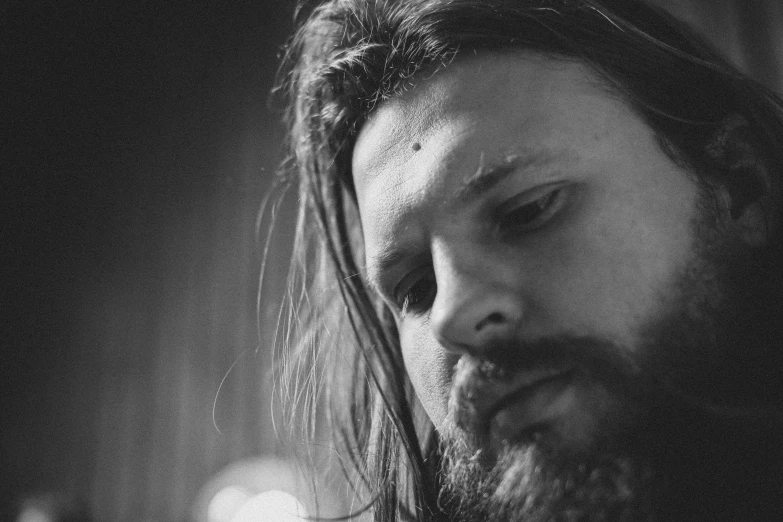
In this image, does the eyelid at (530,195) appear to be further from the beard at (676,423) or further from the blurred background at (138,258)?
the blurred background at (138,258)

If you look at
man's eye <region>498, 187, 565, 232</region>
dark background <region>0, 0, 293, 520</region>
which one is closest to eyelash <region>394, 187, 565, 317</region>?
man's eye <region>498, 187, 565, 232</region>

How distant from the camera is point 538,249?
72cm

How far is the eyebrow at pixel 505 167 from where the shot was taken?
2.43ft

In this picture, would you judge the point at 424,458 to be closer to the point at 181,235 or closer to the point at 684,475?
the point at 684,475

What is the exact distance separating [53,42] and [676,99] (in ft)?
7.65

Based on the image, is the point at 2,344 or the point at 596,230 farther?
the point at 2,344

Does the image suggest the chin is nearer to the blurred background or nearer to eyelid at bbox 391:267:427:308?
eyelid at bbox 391:267:427:308

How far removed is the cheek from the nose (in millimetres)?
84

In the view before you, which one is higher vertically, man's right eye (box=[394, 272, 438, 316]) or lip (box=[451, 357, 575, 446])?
man's right eye (box=[394, 272, 438, 316])

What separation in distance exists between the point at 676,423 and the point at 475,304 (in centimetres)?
24

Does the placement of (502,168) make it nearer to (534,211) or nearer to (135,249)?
(534,211)

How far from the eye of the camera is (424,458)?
107 cm

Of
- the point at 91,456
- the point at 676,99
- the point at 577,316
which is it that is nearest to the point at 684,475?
the point at 577,316

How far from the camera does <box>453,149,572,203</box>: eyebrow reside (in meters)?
0.74
